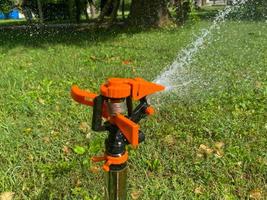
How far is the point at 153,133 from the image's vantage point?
404 cm

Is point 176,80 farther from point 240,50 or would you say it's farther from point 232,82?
point 240,50

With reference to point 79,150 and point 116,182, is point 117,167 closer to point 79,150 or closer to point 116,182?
point 116,182

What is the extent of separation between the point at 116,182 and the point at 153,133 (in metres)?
2.13

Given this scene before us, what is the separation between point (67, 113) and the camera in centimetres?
467

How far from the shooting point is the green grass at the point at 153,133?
325cm

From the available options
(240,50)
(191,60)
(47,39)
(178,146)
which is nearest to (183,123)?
(178,146)

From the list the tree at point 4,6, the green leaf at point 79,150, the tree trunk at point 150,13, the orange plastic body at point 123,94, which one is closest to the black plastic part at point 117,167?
the orange plastic body at point 123,94

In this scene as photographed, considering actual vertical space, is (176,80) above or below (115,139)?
below

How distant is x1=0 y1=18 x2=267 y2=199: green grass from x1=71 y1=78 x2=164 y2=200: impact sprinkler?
4.13 ft

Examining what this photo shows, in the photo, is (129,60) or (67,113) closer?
(67,113)

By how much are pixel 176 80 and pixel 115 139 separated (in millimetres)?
3937

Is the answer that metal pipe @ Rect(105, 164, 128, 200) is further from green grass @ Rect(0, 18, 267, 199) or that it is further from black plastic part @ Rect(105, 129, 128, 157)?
green grass @ Rect(0, 18, 267, 199)

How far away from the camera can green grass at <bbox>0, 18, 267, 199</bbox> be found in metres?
3.25

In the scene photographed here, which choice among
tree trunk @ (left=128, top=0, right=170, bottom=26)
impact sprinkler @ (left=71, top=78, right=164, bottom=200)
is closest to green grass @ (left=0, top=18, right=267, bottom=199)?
impact sprinkler @ (left=71, top=78, right=164, bottom=200)
